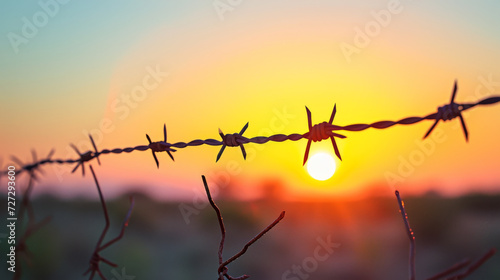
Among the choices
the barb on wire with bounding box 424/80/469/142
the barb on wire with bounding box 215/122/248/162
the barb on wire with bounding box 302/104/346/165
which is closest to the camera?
the barb on wire with bounding box 424/80/469/142

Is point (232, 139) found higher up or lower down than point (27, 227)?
higher up

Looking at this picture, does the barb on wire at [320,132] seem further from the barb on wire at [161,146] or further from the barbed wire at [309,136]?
the barb on wire at [161,146]

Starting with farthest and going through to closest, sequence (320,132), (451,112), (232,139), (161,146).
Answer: (161,146) < (232,139) < (320,132) < (451,112)

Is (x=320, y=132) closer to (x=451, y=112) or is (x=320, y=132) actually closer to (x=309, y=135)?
(x=309, y=135)

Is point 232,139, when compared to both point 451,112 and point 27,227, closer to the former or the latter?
point 451,112

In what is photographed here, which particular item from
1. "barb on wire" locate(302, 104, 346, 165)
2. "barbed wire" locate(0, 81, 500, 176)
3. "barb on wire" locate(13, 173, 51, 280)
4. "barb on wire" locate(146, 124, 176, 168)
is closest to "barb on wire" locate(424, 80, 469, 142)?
"barbed wire" locate(0, 81, 500, 176)

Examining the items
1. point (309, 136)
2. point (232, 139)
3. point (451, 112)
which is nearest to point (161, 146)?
point (232, 139)

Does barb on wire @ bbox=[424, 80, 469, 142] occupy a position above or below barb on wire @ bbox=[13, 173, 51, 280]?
above

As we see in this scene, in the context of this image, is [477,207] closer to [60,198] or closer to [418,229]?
[418,229]

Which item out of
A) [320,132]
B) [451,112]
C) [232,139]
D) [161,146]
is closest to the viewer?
[451,112]

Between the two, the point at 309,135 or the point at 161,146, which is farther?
the point at 161,146

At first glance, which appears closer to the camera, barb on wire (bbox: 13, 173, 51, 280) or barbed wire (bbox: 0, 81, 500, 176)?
barbed wire (bbox: 0, 81, 500, 176)

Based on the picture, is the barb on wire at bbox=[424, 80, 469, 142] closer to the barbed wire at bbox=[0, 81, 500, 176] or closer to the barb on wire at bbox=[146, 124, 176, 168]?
the barbed wire at bbox=[0, 81, 500, 176]

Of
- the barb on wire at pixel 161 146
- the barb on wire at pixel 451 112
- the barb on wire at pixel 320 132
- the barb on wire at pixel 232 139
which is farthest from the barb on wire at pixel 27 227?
the barb on wire at pixel 451 112
